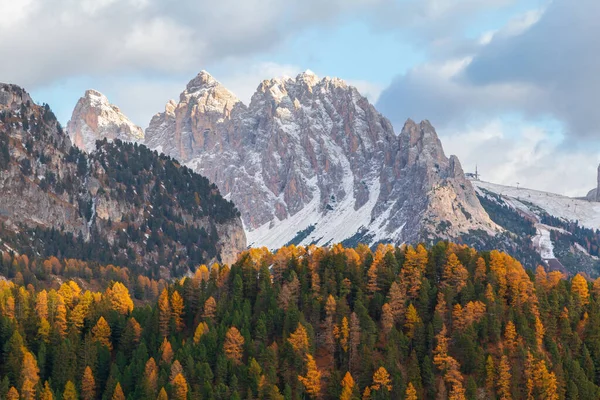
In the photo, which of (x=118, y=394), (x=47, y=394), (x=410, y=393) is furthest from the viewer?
(x=47, y=394)

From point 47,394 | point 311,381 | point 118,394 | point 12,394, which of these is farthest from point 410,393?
point 12,394

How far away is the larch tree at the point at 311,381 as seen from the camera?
636ft

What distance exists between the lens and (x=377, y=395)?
629 feet

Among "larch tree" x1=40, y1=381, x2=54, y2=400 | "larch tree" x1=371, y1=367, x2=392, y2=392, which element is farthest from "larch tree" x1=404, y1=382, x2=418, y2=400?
"larch tree" x1=40, y1=381, x2=54, y2=400

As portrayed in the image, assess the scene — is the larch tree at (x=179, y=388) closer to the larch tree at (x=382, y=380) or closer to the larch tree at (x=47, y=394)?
the larch tree at (x=47, y=394)

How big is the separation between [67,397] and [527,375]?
94.4 m

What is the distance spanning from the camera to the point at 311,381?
195 meters

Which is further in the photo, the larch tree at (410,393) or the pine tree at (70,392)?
the pine tree at (70,392)

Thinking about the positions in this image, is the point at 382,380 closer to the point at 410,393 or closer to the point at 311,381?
the point at 410,393

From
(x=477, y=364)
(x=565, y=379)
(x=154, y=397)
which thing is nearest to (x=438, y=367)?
(x=477, y=364)

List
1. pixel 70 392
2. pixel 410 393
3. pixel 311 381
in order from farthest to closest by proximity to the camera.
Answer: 1. pixel 70 392
2. pixel 311 381
3. pixel 410 393

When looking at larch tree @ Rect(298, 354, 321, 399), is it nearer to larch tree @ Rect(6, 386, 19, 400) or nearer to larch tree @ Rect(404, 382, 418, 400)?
larch tree @ Rect(404, 382, 418, 400)

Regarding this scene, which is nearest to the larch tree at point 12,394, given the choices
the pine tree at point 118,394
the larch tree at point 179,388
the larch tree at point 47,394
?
the larch tree at point 47,394


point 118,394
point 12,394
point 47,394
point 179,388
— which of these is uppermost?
point 12,394
